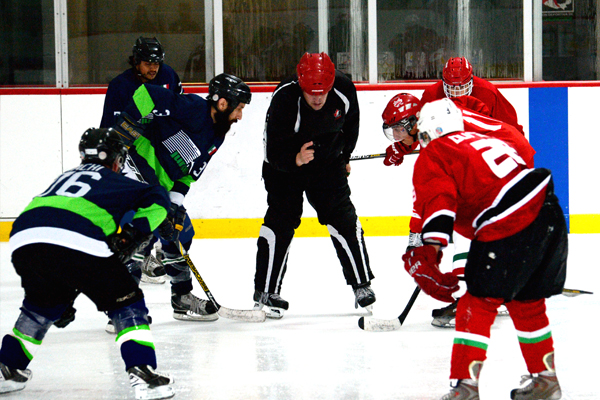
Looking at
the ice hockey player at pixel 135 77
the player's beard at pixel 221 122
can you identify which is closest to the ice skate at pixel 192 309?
the ice hockey player at pixel 135 77

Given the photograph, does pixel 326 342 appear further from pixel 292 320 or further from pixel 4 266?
pixel 4 266

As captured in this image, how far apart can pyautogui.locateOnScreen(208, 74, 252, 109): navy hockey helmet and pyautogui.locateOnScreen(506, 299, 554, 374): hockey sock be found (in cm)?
135

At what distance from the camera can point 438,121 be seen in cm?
205

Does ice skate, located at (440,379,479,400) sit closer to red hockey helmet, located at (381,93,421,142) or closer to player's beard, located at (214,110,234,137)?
red hockey helmet, located at (381,93,421,142)

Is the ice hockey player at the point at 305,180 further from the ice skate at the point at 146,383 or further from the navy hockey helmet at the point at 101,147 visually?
the ice skate at the point at 146,383

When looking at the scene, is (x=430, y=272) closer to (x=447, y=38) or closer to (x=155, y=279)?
(x=155, y=279)

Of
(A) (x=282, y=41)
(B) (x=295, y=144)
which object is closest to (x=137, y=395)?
(B) (x=295, y=144)

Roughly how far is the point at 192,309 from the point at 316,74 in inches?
42.6

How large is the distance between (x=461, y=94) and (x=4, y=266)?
2740 mm

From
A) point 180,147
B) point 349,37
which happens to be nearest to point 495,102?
point 180,147

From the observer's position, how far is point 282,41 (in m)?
5.86

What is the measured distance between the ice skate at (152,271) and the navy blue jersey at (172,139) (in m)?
1.15

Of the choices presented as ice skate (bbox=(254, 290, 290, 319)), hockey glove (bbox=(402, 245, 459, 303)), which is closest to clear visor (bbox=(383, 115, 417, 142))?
ice skate (bbox=(254, 290, 290, 319))

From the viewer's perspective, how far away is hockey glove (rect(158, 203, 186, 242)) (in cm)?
259
